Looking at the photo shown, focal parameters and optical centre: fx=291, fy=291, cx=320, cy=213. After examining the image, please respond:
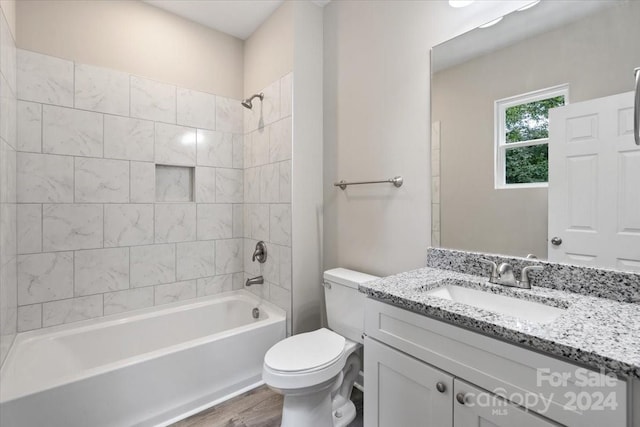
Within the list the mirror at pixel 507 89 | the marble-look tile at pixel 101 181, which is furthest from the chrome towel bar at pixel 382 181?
the marble-look tile at pixel 101 181

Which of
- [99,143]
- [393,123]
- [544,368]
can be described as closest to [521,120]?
[393,123]

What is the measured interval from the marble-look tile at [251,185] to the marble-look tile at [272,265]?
1.46 ft

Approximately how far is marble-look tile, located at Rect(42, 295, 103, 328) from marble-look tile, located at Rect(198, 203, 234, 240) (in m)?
0.81

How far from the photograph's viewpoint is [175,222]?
2295 mm

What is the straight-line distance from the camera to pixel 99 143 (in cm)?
199

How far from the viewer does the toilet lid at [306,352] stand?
140cm

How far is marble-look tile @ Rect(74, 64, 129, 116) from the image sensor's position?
6.31 feet

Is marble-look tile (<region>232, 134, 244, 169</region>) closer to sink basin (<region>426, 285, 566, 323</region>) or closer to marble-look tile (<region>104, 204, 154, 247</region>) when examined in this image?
marble-look tile (<region>104, 204, 154, 247</region>)

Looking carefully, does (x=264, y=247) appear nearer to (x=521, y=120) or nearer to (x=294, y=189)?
(x=294, y=189)

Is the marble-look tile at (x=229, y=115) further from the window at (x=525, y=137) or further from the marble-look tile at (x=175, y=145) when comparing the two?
the window at (x=525, y=137)

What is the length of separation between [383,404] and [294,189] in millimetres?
1382

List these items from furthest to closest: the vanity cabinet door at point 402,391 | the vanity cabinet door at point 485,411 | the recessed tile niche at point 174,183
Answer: the recessed tile niche at point 174,183 < the vanity cabinet door at point 402,391 < the vanity cabinet door at point 485,411

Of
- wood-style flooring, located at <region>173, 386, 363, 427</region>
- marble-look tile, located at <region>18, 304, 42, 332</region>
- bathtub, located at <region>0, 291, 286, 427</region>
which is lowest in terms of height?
wood-style flooring, located at <region>173, 386, 363, 427</region>

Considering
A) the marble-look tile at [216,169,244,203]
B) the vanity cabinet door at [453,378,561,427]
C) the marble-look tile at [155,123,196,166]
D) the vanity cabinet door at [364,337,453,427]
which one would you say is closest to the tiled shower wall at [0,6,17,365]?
the marble-look tile at [155,123,196,166]
